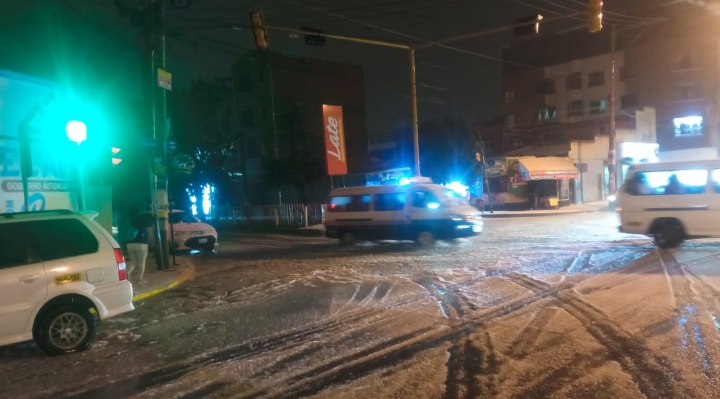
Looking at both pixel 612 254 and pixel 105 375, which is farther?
pixel 612 254

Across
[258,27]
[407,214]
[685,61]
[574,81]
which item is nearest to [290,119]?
[407,214]

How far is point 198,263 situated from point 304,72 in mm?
34418

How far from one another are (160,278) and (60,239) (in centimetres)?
570

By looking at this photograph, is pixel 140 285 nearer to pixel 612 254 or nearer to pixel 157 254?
pixel 157 254

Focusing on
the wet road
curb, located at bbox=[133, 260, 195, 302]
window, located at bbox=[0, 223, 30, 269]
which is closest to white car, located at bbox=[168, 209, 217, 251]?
curb, located at bbox=[133, 260, 195, 302]

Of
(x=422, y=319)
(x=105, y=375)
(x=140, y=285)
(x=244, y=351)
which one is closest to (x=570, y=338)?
(x=422, y=319)

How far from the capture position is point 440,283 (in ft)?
34.4

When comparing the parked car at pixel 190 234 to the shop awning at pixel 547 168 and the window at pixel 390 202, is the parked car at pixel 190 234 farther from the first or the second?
the shop awning at pixel 547 168

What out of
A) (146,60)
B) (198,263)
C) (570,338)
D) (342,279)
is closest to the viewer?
(570,338)

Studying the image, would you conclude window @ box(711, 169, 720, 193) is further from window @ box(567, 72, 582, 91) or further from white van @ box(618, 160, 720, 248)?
window @ box(567, 72, 582, 91)

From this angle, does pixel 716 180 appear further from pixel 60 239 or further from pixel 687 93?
Result: pixel 687 93

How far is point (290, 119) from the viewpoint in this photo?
3838 cm

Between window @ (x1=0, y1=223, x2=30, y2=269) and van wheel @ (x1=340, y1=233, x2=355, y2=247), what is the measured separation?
40.4 ft

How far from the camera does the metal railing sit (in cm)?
2881
